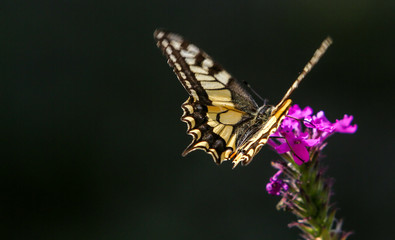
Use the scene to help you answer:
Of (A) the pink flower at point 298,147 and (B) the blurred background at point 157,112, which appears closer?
(A) the pink flower at point 298,147

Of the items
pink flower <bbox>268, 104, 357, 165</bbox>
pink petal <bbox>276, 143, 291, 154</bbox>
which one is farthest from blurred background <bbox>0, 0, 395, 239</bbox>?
pink petal <bbox>276, 143, 291, 154</bbox>

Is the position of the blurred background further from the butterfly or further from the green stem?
the green stem

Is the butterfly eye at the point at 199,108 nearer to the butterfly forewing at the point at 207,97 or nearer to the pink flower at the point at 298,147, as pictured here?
the butterfly forewing at the point at 207,97

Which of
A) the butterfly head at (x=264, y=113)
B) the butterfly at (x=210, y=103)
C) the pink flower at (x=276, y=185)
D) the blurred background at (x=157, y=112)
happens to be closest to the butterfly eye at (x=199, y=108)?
the butterfly at (x=210, y=103)

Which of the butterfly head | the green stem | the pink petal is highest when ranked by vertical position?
the butterfly head

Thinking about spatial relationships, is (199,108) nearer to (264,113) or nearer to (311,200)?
(264,113)

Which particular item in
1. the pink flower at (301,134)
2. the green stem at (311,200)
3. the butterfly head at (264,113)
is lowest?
the green stem at (311,200)

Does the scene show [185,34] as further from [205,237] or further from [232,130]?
[232,130]
